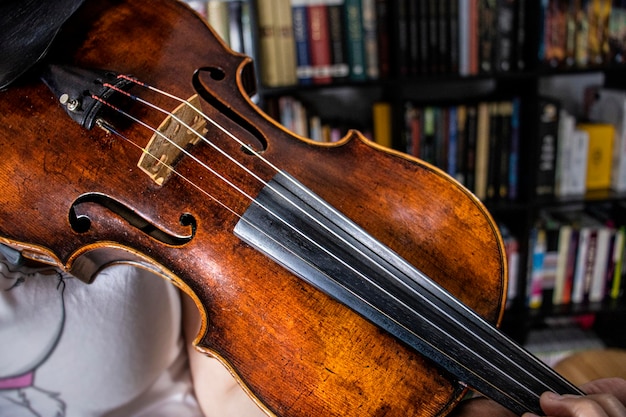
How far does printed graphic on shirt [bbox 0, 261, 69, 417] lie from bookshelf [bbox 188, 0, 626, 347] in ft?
3.06

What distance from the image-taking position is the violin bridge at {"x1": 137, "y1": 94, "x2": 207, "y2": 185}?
555 millimetres

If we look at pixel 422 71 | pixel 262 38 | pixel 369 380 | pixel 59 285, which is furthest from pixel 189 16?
pixel 422 71

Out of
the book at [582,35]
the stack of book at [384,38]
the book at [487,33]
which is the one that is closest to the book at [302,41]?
the stack of book at [384,38]

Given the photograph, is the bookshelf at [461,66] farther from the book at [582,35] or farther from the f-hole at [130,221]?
the f-hole at [130,221]

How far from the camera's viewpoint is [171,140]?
22.4 inches

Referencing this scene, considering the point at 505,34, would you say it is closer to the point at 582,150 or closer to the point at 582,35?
the point at 582,35

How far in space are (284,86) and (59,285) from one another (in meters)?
0.95

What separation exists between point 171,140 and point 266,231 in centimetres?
16

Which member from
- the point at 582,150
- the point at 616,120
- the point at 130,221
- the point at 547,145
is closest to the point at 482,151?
the point at 547,145

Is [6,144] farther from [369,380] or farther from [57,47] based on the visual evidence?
[369,380]

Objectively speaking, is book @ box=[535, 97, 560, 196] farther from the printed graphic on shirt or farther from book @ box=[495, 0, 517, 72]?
the printed graphic on shirt

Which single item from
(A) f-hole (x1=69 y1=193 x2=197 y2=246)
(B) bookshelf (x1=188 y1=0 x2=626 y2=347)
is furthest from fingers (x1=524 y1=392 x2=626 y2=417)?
(B) bookshelf (x1=188 y1=0 x2=626 y2=347)

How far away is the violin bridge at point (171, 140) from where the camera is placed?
1.82 ft

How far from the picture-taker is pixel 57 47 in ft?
1.96
